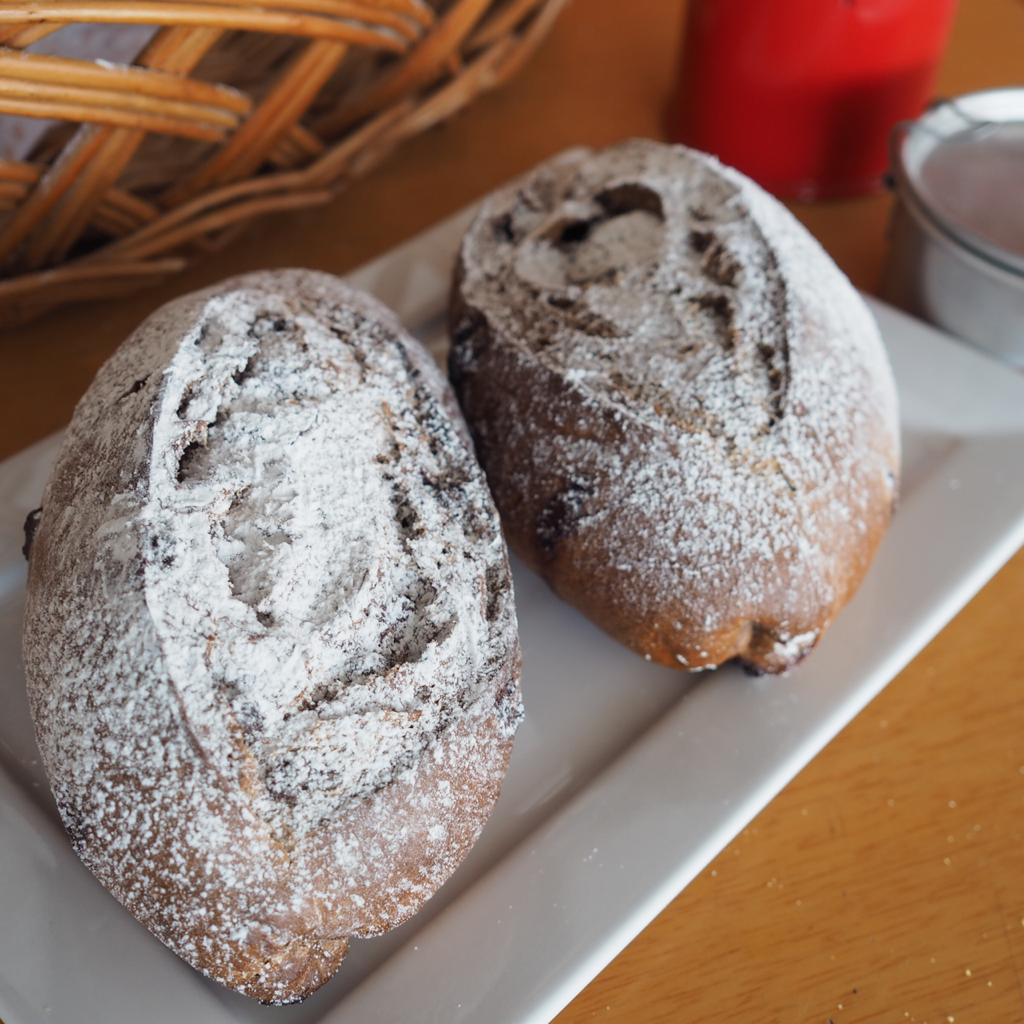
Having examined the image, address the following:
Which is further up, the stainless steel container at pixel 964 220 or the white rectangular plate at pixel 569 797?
the stainless steel container at pixel 964 220

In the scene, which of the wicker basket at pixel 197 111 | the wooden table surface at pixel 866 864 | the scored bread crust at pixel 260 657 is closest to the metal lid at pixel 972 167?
the wooden table surface at pixel 866 864

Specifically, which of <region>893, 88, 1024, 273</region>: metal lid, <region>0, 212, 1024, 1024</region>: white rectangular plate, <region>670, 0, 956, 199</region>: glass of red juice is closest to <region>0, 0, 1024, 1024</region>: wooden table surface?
<region>0, 212, 1024, 1024</region>: white rectangular plate

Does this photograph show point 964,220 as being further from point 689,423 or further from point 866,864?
point 866,864

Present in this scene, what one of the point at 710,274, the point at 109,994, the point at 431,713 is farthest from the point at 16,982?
the point at 710,274

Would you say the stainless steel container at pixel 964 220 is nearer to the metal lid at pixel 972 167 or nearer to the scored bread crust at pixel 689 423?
the metal lid at pixel 972 167

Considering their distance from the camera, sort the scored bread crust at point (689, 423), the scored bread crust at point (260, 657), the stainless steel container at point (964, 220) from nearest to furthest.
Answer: the scored bread crust at point (260, 657) < the scored bread crust at point (689, 423) < the stainless steel container at point (964, 220)

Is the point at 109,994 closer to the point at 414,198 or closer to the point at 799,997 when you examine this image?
the point at 799,997

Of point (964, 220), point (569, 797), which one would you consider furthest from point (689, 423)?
point (964, 220)
